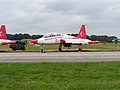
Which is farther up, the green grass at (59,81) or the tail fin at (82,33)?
the tail fin at (82,33)

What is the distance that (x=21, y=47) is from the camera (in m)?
48.6

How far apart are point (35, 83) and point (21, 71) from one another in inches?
138

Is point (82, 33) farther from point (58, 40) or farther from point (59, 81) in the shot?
point (59, 81)

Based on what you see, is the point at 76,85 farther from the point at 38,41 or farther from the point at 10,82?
the point at 38,41

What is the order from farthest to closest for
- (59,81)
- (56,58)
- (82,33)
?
(82,33)
(56,58)
(59,81)

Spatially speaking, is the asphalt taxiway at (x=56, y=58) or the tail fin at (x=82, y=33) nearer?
the asphalt taxiway at (x=56, y=58)

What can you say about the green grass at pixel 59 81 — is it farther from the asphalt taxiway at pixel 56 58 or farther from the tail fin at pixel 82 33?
the tail fin at pixel 82 33

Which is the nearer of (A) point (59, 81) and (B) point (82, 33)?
(A) point (59, 81)

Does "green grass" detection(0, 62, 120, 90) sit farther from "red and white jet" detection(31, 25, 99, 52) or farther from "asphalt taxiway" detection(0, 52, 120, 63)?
"red and white jet" detection(31, 25, 99, 52)

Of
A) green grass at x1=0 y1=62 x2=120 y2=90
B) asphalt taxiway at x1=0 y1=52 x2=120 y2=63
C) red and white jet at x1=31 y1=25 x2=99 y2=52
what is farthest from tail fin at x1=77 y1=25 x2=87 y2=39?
green grass at x1=0 y1=62 x2=120 y2=90

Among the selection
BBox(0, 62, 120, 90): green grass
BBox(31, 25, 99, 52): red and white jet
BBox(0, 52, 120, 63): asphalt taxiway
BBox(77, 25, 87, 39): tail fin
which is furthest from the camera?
BBox(77, 25, 87, 39): tail fin

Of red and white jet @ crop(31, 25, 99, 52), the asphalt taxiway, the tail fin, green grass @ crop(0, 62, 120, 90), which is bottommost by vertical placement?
green grass @ crop(0, 62, 120, 90)

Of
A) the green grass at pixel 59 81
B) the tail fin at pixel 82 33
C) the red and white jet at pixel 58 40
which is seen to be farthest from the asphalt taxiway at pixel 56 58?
the tail fin at pixel 82 33

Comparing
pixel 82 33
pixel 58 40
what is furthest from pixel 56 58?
pixel 82 33
